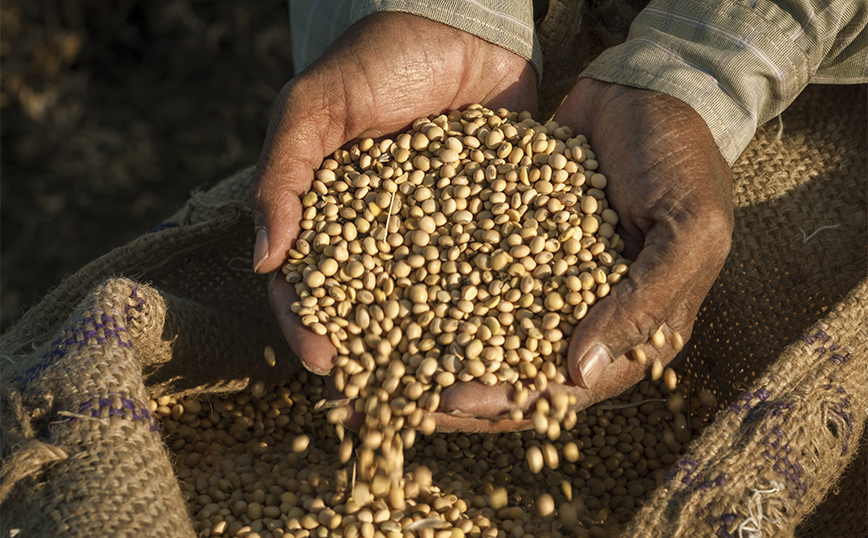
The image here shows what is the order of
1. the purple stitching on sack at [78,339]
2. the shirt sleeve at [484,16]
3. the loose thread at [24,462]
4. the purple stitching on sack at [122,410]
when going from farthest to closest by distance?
1. the shirt sleeve at [484,16]
2. the purple stitching on sack at [78,339]
3. the purple stitching on sack at [122,410]
4. the loose thread at [24,462]

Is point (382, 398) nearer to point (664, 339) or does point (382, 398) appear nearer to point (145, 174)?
point (664, 339)

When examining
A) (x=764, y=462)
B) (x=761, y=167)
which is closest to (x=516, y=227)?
(x=764, y=462)

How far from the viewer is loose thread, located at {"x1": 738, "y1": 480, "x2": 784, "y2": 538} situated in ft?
5.24

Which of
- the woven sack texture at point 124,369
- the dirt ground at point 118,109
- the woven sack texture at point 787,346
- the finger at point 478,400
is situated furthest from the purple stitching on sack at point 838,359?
the dirt ground at point 118,109

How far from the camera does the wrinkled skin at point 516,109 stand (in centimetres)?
180

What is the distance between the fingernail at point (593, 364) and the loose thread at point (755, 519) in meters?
0.42

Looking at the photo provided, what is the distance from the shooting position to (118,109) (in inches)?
177

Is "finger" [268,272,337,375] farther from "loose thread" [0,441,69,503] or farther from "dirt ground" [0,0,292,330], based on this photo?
"dirt ground" [0,0,292,330]

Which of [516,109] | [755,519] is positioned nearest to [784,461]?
[755,519]

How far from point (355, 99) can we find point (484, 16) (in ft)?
1.68

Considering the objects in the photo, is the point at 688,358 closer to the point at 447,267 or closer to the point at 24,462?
the point at 447,267

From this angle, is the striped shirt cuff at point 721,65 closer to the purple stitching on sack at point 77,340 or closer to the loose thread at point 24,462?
the purple stitching on sack at point 77,340

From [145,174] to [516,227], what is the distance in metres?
3.07

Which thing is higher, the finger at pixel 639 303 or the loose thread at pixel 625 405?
the finger at pixel 639 303
